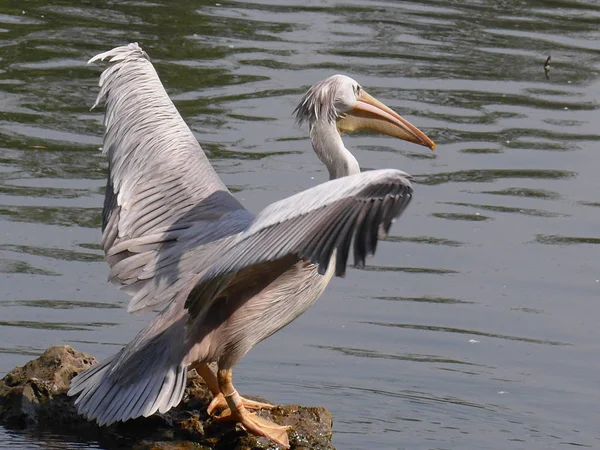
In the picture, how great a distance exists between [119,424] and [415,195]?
379 centimetres

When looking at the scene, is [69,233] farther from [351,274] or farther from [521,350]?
[521,350]

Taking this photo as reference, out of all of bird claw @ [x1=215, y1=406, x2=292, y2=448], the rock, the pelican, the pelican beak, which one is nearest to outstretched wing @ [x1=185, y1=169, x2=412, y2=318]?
the pelican

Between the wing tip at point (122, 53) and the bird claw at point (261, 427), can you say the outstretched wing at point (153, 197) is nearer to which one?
→ the wing tip at point (122, 53)

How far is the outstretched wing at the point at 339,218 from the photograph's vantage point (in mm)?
4422

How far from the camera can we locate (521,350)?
6750mm

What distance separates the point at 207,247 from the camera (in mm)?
5359

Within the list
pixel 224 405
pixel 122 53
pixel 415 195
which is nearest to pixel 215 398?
pixel 224 405

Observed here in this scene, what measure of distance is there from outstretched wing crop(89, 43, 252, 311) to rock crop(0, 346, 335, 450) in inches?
17.3

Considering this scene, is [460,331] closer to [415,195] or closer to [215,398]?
[215,398]

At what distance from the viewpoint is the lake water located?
622cm

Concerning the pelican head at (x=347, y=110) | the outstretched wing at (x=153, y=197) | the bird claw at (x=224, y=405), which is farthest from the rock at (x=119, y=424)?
the pelican head at (x=347, y=110)

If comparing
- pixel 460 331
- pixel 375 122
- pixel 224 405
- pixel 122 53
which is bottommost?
pixel 460 331

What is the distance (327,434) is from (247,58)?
668cm

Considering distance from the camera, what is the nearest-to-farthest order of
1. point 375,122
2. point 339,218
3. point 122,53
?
1. point 339,218
2. point 375,122
3. point 122,53
